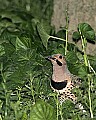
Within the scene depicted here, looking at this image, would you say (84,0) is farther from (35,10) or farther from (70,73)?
(35,10)

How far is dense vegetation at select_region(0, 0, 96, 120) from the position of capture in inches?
191

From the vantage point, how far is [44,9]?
1065 centimetres

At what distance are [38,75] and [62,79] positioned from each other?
328 mm

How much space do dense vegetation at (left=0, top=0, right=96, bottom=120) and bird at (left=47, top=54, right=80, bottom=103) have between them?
0.10 m

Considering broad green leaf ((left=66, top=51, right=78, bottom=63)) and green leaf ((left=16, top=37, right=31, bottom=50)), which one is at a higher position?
green leaf ((left=16, top=37, right=31, bottom=50))

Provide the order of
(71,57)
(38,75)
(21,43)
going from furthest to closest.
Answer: (21,43) → (71,57) → (38,75)

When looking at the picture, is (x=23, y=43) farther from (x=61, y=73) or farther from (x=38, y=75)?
(x=61, y=73)

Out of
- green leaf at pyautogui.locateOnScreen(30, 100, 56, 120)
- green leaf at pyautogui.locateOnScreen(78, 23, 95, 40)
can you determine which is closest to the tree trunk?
green leaf at pyautogui.locateOnScreen(78, 23, 95, 40)

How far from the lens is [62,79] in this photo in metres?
5.64

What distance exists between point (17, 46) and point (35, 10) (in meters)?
4.48

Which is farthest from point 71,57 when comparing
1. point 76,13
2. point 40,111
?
point 40,111

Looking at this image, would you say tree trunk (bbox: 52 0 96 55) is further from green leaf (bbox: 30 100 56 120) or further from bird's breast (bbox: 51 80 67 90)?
green leaf (bbox: 30 100 56 120)

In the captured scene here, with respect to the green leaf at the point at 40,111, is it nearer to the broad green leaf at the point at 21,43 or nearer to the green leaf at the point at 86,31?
the green leaf at the point at 86,31

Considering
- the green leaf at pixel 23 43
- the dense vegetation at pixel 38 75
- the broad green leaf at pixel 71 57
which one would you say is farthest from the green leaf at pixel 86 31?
the green leaf at pixel 23 43
